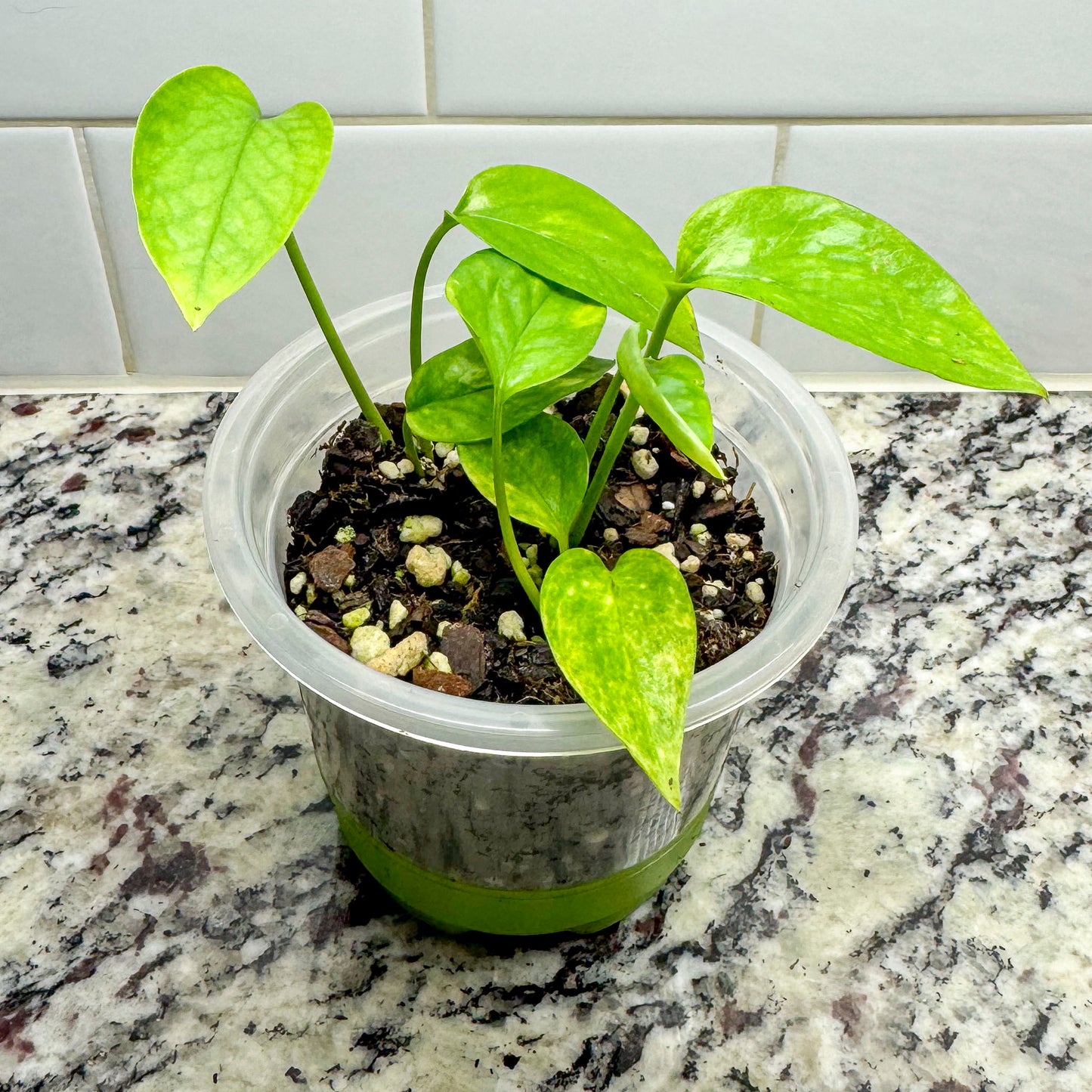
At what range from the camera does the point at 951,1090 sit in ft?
1.50

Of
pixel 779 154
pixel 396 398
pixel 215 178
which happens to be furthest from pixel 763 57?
pixel 215 178

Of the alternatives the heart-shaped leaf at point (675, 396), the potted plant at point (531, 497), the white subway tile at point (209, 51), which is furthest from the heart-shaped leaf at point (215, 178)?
the white subway tile at point (209, 51)

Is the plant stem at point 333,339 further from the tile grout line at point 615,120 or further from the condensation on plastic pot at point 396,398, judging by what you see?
the tile grout line at point 615,120

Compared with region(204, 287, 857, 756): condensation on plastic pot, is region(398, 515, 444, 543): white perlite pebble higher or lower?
lower

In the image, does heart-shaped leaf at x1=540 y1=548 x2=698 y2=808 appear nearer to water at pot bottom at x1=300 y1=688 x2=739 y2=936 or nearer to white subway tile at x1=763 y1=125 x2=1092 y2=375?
water at pot bottom at x1=300 y1=688 x2=739 y2=936

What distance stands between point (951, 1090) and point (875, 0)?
53 centimetres

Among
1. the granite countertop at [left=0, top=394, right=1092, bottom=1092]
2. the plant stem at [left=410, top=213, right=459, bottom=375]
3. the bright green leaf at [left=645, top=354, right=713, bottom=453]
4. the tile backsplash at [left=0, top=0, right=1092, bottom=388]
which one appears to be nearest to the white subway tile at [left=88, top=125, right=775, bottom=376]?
the tile backsplash at [left=0, top=0, right=1092, bottom=388]

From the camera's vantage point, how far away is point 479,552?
447 mm

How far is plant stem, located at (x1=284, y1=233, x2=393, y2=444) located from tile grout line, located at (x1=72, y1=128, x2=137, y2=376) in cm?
29

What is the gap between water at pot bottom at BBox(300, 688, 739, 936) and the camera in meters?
0.41

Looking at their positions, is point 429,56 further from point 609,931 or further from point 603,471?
point 609,931

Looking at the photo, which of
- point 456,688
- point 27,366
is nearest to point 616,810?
point 456,688

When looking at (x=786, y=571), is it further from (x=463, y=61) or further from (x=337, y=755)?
(x=463, y=61)

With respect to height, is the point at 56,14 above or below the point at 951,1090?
above
